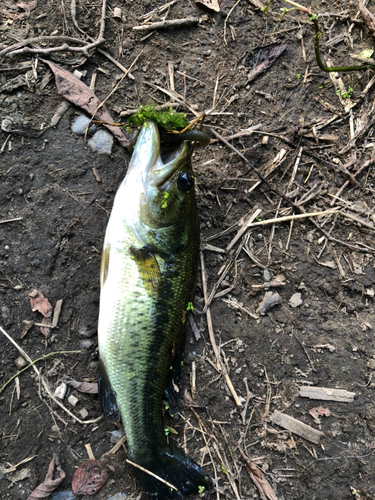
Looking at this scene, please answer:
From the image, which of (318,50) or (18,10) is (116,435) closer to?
(18,10)

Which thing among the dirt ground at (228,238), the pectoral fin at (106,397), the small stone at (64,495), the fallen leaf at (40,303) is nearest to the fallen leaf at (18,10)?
the dirt ground at (228,238)

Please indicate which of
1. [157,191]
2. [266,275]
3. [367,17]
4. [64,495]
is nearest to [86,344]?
[64,495]

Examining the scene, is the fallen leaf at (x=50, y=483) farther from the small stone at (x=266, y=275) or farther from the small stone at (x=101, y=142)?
the small stone at (x=101, y=142)

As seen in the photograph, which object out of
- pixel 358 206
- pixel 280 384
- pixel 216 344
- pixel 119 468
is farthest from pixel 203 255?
pixel 119 468

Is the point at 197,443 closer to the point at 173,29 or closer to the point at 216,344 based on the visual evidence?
the point at 216,344

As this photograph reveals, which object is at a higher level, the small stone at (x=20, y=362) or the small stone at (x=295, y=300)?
the small stone at (x=295, y=300)

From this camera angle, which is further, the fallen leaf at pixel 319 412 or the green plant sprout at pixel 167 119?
the fallen leaf at pixel 319 412

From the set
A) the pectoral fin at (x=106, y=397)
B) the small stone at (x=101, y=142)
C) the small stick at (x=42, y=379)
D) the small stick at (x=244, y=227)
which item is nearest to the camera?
the pectoral fin at (x=106, y=397)
